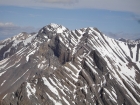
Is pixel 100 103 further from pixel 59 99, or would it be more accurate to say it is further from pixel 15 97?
pixel 15 97

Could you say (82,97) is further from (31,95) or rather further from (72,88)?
(31,95)

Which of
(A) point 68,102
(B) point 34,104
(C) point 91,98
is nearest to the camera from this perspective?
(B) point 34,104

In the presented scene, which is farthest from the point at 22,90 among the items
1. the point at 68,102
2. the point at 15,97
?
the point at 68,102

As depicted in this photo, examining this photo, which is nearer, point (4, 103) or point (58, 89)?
point (4, 103)

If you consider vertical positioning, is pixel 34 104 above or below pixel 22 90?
below

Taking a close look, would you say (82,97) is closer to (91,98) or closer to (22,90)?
(91,98)

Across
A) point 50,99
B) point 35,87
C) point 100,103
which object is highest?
point 35,87

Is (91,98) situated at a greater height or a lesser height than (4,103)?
lesser

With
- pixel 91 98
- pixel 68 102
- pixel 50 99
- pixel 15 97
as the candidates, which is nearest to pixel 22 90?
pixel 15 97

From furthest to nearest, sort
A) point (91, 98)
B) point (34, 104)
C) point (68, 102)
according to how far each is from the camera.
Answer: point (91, 98)
point (68, 102)
point (34, 104)

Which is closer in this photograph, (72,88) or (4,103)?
(4,103)
